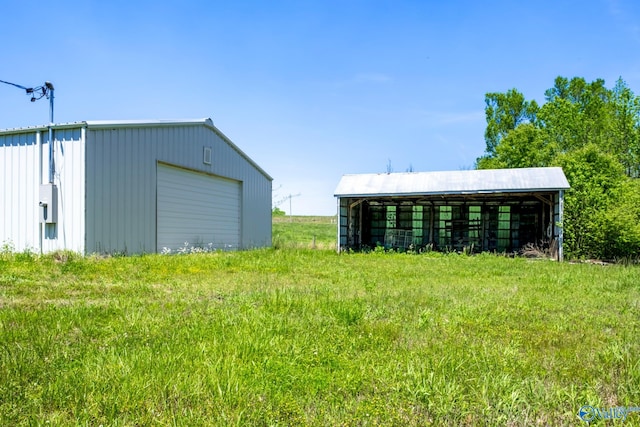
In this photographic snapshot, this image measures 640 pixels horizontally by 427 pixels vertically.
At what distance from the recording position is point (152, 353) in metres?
3.34

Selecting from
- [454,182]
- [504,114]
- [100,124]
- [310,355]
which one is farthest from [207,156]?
[504,114]

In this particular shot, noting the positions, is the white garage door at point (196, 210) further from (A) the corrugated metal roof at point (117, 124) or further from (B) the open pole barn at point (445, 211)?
(B) the open pole barn at point (445, 211)

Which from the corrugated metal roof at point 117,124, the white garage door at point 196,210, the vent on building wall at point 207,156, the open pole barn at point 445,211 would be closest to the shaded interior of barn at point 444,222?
the open pole barn at point 445,211

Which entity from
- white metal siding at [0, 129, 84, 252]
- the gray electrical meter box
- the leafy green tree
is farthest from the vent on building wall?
the leafy green tree

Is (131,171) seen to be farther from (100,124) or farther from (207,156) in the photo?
(207,156)

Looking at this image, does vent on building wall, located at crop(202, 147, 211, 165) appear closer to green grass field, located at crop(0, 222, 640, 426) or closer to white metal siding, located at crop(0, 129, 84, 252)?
white metal siding, located at crop(0, 129, 84, 252)

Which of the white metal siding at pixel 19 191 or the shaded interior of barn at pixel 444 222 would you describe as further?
the shaded interior of barn at pixel 444 222

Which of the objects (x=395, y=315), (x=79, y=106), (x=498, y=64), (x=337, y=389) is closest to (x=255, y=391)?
(x=337, y=389)

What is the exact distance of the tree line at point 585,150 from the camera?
14336 mm

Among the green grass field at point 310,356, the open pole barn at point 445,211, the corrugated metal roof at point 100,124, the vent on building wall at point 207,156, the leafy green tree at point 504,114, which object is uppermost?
Result: the leafy green tree at point 504,114

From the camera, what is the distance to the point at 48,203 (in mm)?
11086

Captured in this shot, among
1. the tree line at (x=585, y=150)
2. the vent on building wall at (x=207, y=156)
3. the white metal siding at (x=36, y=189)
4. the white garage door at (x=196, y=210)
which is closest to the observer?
the white metal siding at (x=36, y=189)

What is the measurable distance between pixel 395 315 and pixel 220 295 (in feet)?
8.89

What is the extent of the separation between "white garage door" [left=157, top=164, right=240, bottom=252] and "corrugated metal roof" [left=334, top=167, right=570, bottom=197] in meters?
4.47
